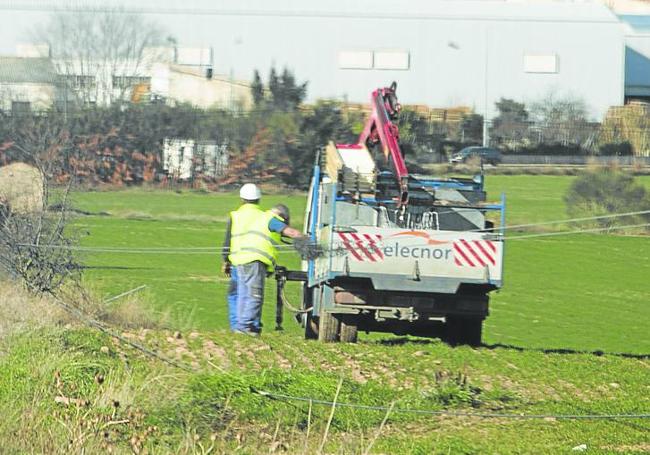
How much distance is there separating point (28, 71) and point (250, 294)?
35.1m

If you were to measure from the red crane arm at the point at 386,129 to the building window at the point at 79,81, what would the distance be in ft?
95.8

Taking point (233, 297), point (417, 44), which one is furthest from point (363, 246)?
point (417, 44)

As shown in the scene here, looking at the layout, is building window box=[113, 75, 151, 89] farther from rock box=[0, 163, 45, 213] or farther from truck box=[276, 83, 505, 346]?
truck box=[276, 83, 505, 346]

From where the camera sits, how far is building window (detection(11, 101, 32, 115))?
152ft

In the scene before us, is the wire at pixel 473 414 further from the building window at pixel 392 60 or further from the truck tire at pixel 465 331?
the building window at pixel 392 60

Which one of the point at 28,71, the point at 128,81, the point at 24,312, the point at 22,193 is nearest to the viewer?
the point at 24,312

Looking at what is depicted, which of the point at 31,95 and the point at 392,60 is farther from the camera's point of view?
the point at 392,60

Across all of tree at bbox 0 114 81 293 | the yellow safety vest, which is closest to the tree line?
tree at bbox 0 114 81 293

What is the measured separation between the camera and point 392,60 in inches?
2275

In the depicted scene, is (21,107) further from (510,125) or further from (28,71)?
(510,125)

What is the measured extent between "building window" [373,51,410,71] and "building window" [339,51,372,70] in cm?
29

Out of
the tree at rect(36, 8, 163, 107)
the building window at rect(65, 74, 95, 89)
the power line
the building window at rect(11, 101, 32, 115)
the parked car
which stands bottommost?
the parked car

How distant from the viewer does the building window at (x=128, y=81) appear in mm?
48375

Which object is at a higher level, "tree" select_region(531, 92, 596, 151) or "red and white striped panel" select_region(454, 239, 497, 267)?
"tree" select_region(531, 92, 596, 151)
